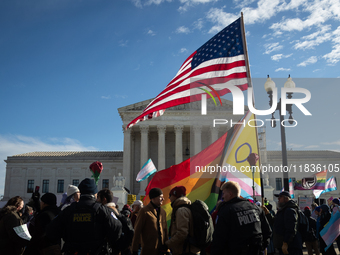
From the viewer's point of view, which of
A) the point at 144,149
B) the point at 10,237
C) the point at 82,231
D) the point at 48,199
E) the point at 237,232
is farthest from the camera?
the point at 144,149

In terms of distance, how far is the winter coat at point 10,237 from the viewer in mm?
6102

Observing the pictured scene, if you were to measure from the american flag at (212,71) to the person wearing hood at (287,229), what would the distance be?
9.98 feet

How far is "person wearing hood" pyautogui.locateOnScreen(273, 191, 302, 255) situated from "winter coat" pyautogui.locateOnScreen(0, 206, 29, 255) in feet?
16.5

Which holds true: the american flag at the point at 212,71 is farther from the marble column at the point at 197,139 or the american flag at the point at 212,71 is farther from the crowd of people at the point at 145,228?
the marble column at the point at 197,139

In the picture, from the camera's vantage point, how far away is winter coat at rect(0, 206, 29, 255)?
6.10 m

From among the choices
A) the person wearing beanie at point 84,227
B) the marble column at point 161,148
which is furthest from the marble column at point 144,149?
the person wearing beanie at point 84,227

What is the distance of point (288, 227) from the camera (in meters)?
6.51

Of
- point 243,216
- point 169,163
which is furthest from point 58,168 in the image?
point 243,216

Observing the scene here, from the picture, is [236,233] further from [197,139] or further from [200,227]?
[197,139]

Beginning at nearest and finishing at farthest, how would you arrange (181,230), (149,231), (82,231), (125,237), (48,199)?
(82,231) < (181,230) < (125,237) < (48,199) < (149,231)

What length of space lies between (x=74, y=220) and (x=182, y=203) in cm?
185

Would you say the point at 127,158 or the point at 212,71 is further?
the point at 127,158

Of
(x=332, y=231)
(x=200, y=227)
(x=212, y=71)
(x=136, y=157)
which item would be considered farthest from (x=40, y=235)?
(x=136, y=157)

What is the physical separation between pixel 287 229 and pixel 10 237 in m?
5.41
